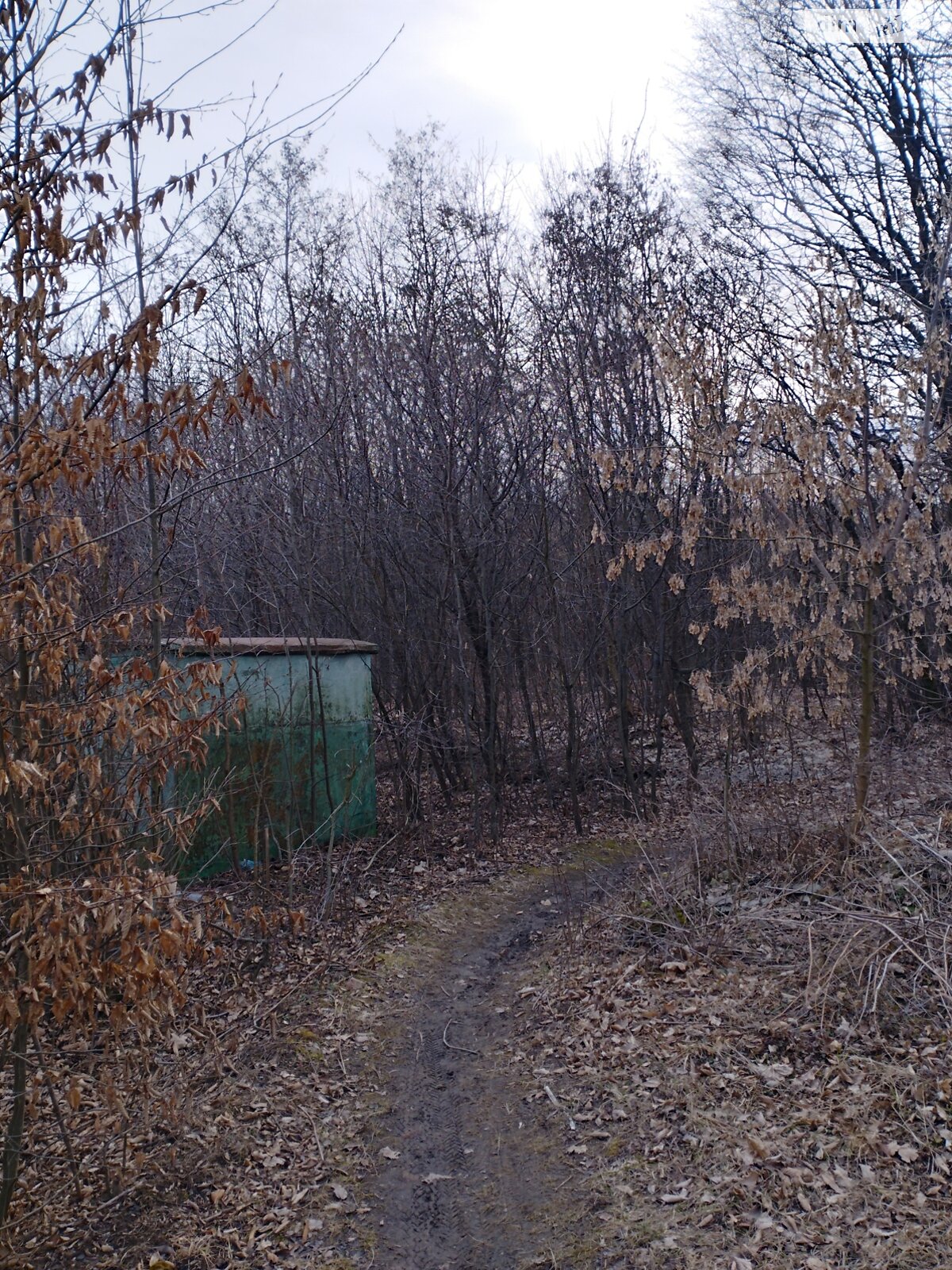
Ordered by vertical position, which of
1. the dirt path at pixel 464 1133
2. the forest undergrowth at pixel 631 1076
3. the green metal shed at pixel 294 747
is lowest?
the dirt path at pixel 464 1133

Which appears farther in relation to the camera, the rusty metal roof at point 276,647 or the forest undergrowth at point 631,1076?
the rusty metal roof at point 276,647

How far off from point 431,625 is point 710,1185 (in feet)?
28.6

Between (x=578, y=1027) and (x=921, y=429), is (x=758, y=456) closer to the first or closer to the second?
(x=921, y=429)

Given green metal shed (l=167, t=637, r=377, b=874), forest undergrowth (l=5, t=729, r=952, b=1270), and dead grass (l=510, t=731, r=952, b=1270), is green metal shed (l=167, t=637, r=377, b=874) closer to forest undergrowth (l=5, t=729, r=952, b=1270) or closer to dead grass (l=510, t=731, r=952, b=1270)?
forest undergrowth (l=5, t=729, r=952, b=1270)

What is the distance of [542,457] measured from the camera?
39.9ft

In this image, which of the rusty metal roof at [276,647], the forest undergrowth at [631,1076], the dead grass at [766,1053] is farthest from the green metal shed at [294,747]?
the dead grass at [766,1053]

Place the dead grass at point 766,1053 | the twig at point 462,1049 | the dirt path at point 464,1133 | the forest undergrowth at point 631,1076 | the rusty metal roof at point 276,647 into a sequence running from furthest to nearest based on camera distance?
1. the rusty metal roof at point 276,647
2. the twig at point 462,1049
3. the dirt path at point 464,1133
4. the forest undergrowth at point 631,1076
5. the dead grass at point 766,1053

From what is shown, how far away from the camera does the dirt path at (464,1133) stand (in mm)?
4316

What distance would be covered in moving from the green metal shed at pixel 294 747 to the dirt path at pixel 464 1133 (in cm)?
218

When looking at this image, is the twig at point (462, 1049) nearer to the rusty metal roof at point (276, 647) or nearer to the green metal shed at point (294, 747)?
the green metal shed at point (294, 747)

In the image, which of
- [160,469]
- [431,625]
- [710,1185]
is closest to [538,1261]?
[710,1185]

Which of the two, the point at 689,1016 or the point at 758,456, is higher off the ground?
the point at 758,456

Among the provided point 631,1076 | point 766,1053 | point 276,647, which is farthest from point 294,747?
point 766,1053

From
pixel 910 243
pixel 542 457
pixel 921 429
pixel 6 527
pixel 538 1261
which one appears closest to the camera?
pixel 6 527
